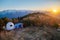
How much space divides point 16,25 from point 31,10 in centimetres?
23

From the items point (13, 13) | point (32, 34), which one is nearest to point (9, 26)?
point (13, 13)

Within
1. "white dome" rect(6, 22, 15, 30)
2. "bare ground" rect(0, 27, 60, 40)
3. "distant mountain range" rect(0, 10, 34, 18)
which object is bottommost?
"bare ground" rect(0, 27, 60, 40)

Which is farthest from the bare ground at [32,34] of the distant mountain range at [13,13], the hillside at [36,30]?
the distant mountain range at [13,13]

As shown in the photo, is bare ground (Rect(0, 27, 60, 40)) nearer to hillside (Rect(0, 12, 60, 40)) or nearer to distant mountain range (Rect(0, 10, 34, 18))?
hillside (Rect(0, 12, 60, 40))

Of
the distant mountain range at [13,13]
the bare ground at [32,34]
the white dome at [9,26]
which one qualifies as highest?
the distant mountain range at [13,13]

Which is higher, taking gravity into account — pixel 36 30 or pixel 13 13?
pixel 13 13

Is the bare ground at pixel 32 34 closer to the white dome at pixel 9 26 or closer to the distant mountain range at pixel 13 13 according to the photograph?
the white dome at pixel 9 26

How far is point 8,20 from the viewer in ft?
4.05

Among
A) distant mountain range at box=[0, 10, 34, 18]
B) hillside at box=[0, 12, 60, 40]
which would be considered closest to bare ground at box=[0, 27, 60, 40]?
hillside at box=[0, 12, 60, 40]

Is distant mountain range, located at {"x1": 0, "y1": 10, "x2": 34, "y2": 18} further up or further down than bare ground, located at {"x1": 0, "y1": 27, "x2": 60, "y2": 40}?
further up

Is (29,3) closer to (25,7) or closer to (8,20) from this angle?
(25,7)

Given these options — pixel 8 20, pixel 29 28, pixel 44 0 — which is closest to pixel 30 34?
pixel 29 28

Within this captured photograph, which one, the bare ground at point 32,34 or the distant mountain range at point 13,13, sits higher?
the distant mountain range at point 13,13

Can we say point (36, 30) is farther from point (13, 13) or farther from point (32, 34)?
point (13, 13)
